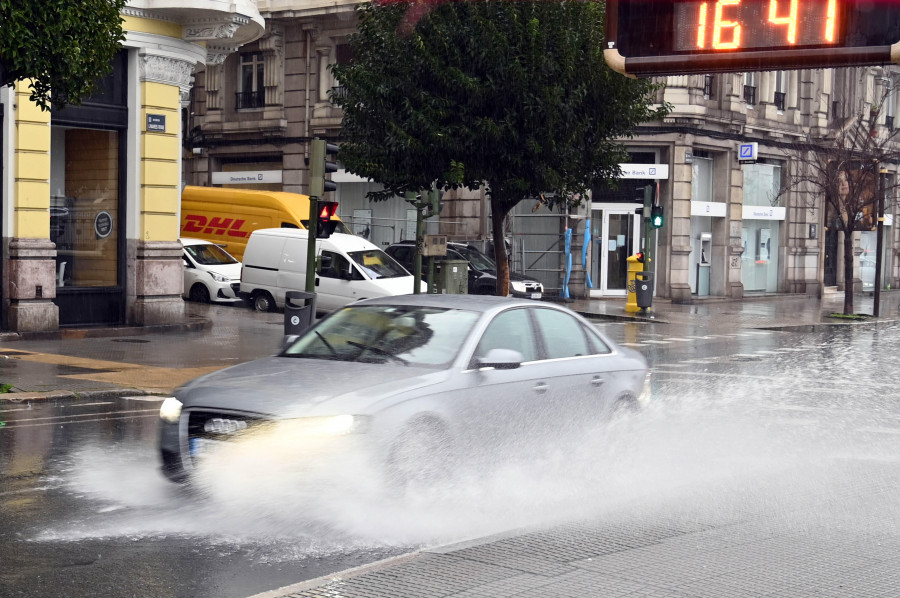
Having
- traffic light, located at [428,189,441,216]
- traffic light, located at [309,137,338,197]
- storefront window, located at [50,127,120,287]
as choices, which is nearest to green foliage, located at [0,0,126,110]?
traffic light, located at [309,137,338,197]

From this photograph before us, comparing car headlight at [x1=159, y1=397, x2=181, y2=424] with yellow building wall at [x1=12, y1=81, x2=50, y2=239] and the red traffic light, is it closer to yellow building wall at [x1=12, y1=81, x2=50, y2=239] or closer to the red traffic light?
the red traffic light

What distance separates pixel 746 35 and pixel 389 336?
3.72 metres

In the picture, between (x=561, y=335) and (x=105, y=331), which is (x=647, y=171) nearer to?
(x=105, y=331)

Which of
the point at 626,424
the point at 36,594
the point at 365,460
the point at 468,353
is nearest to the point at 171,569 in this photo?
the point at 36,594

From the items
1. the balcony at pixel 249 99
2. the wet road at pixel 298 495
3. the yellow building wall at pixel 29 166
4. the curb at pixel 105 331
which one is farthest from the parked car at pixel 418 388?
the balcony at pixel 249 99

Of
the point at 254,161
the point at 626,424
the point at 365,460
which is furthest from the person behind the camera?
the point at 254,161

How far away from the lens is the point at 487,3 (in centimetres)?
2102

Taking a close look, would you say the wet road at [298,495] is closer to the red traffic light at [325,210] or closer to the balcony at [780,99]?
the red traffic light at [325,210]

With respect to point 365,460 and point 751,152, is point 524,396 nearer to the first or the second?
point 365,460

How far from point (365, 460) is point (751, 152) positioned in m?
30.9

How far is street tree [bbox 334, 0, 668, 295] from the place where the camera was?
20.8m

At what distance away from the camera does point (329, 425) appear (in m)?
6.91

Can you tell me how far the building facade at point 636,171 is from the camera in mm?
34469

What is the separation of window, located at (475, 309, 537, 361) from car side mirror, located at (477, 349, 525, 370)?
0.14m
